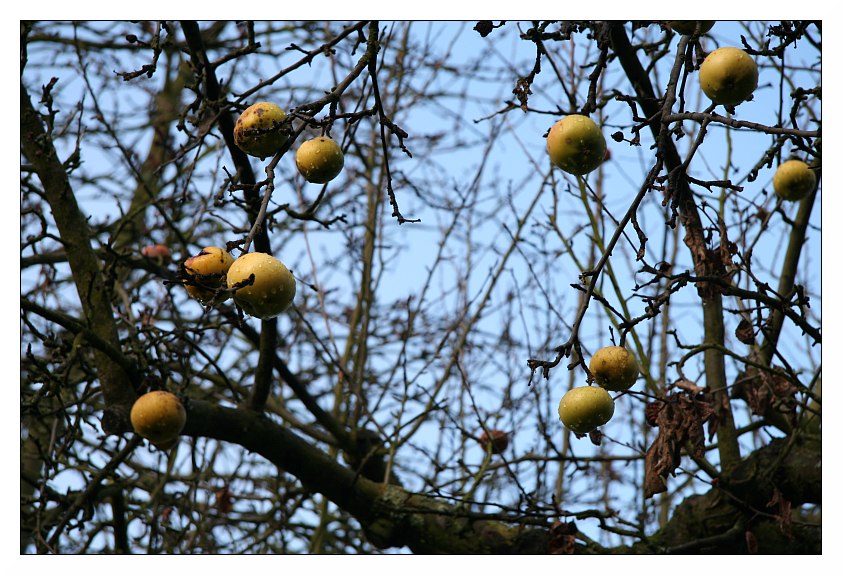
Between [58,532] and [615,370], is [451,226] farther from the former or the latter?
[615,370]

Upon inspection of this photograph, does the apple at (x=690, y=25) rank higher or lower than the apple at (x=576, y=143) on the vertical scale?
higher

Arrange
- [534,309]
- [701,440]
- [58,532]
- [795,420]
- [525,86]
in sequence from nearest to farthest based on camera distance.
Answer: [525,86]
[701,440]
[58,532]
[795,420]
[534,309]

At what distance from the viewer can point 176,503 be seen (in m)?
4.83

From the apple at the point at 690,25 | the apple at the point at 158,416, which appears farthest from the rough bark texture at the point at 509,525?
the apple at the point at 690,25

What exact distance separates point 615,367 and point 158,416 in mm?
1685

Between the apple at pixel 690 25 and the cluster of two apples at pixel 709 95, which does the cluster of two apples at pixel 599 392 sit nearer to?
the cluster of two apples at pixel 709 95

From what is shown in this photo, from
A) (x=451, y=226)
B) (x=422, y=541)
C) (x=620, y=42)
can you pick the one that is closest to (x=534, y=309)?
(x=451, y=226)

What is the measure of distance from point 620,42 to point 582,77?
122 cm

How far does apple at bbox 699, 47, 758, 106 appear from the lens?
6.73 feet

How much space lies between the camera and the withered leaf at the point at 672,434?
252 cm

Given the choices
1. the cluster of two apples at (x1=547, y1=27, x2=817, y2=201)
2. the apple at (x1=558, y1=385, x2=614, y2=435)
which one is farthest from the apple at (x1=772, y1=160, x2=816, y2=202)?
the apple at (x1=558, y1=385, x2=614, y2=435)

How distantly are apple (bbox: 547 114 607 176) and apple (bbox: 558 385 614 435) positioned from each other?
569mm

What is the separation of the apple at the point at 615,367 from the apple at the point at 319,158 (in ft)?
2.63

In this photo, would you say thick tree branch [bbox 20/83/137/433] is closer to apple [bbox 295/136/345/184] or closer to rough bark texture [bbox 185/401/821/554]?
rough bark texture [bbox 185/401/821/554]
